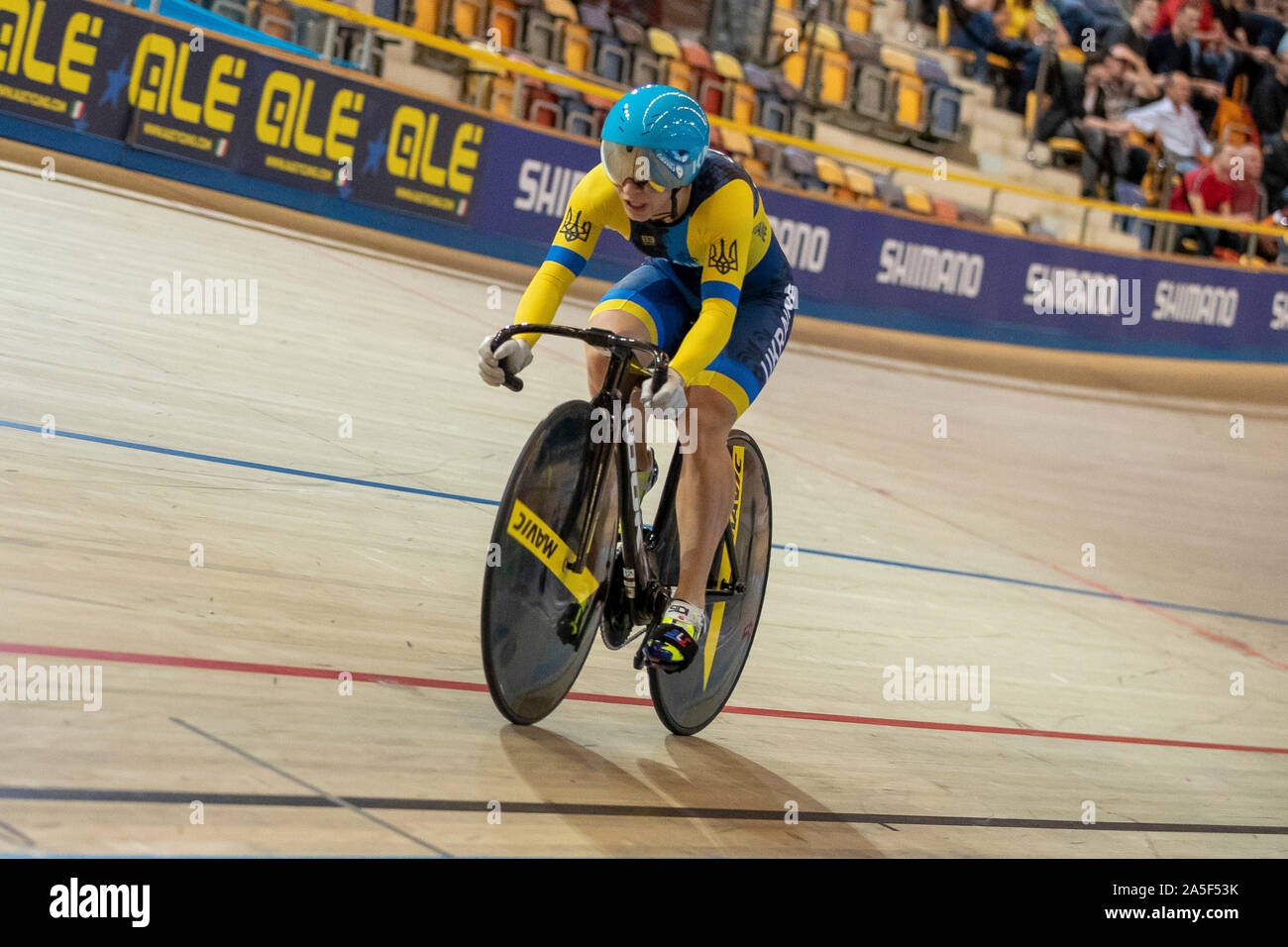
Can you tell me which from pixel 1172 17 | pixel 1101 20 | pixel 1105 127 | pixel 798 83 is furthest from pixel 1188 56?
pixel 798 83

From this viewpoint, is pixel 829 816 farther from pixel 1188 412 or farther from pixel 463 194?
pixel 1188 412

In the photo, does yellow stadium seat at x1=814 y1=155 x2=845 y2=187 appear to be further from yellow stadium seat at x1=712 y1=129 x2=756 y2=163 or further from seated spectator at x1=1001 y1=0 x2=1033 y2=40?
seated spectator at x1=1001 y1=0 x2=1033 y2=40

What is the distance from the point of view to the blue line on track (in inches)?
161

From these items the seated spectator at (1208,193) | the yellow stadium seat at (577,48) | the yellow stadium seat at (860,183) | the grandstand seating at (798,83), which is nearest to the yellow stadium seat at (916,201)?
the grandstand seating at (798,83)

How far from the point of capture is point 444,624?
Answer: 11.6ft

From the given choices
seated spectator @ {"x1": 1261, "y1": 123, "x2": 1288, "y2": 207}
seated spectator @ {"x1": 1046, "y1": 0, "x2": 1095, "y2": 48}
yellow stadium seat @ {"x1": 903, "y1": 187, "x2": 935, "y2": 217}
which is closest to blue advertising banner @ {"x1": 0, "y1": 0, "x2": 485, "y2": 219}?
yellow stadium seat @ {"x1": 903, "y1": 187, "x2": 935, "y2": 217}

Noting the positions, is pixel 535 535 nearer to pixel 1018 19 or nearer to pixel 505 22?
pixel 505 22

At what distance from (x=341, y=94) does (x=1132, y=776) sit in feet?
25.4

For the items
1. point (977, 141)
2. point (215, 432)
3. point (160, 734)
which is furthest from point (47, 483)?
point (977, 141)

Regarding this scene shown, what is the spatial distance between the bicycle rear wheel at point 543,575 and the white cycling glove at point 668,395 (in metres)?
0.19

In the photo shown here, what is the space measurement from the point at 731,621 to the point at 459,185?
24.6 feet

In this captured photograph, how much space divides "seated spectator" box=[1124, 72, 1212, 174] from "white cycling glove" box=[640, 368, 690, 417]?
13738 millimetres

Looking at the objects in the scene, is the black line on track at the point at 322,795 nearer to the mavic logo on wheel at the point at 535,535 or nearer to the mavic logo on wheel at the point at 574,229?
the mavic logo on wheel at the point at 535,535

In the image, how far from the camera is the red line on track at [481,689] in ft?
8.67
